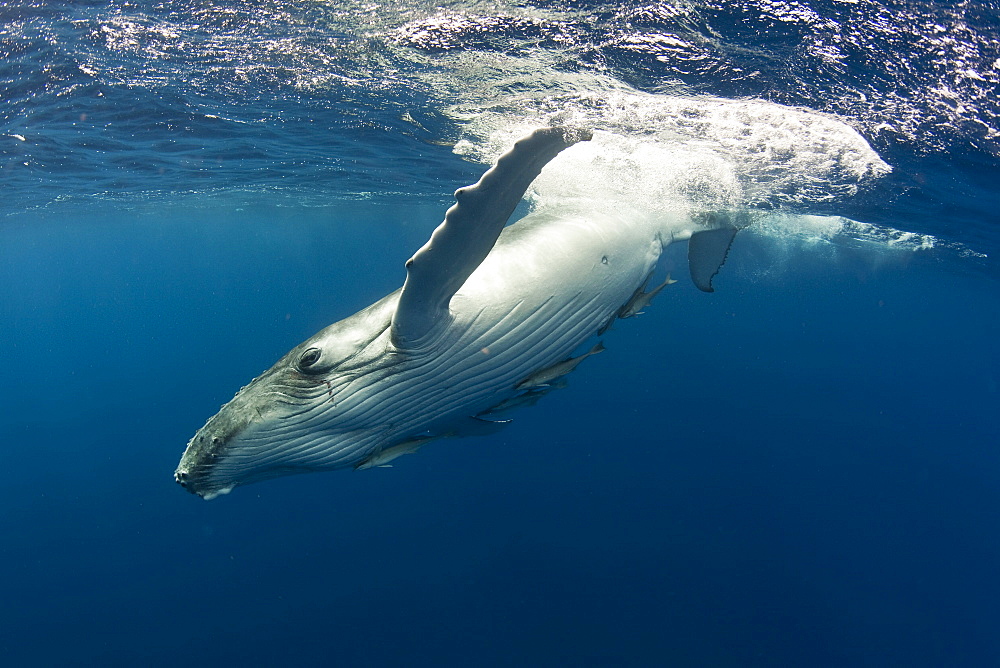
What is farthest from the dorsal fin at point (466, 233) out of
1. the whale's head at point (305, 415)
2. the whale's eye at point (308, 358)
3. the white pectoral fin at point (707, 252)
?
the white pectoral fin at point (707, 252)

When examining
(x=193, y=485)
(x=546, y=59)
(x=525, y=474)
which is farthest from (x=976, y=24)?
(x=525, y=474)

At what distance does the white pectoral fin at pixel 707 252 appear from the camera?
6.36 m

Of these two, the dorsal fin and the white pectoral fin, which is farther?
the white pectoral fin

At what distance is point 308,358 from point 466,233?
1.10 m

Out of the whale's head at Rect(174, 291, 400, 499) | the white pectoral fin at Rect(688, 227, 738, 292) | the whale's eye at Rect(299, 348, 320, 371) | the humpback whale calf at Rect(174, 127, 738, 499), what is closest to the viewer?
the humpback whale calf at Rect(174, 127, 738, 499)

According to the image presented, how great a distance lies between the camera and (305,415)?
245 centimetres

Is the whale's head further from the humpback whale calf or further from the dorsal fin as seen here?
the dorsal fin

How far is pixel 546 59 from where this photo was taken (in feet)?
23.2

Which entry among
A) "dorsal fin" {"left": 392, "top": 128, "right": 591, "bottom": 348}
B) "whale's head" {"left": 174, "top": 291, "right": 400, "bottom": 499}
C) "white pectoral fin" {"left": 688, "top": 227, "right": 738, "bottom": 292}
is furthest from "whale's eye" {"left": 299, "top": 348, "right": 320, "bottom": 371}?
"white pectoral fin" {"left": 688, "top": 227, "right": 738, "bottom": 292}

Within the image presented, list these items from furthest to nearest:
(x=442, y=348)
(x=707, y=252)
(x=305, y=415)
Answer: (x=707, y=252) < (x=442, y=348) < (x=305, y=415)

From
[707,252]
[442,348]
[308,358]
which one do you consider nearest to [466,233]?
[442,348]

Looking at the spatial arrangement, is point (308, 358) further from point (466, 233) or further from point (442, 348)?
point (466, 233)

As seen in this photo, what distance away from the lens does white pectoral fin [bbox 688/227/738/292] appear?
250 inches

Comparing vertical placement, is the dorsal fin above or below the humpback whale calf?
above
